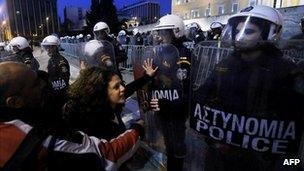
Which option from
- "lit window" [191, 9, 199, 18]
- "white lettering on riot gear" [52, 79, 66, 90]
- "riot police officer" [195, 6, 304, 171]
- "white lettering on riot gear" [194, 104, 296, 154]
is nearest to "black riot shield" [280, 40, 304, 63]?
"riot police officer" [195, 6, 304, 171]

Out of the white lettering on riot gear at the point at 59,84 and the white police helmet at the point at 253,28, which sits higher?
the white police helmet at the point at 253,28

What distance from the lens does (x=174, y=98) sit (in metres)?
3.20

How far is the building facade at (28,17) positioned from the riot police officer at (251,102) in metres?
106

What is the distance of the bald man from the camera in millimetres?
1571

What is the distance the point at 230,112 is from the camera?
1.96 meters

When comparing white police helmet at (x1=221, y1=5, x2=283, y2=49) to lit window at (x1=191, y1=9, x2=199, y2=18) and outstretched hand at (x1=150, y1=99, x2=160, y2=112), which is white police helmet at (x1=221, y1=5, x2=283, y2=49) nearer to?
outstretched hand at (x1=150, y1=99, x2=160, y2=112)

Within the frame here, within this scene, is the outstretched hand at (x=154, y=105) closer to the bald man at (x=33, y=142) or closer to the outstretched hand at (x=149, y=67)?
the outstretched hand at (x=149, y=67)

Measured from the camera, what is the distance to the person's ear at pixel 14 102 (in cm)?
176

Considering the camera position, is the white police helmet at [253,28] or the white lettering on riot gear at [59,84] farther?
the white lettering on riot gear at [59,84]

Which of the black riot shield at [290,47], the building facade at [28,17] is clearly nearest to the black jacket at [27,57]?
the black riot shield at [290,47]

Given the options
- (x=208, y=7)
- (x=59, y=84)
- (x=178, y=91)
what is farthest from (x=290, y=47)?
(x=208, y=7)

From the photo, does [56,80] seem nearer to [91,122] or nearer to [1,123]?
[91,122]

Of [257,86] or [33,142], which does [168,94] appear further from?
[33,142]

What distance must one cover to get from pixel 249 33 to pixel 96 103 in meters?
1.12
